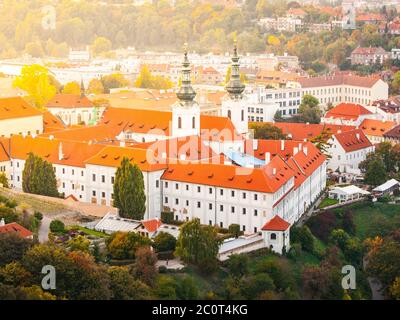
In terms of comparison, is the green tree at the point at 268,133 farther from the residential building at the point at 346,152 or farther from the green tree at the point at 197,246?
the green tree at the point at 197,246

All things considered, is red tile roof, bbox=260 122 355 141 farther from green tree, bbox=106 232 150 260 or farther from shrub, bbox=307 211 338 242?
green tree, bbox=106 232 150 260

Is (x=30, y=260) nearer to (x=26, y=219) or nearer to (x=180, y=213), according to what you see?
(x=26, y=219)

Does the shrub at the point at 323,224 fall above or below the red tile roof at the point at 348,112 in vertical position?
below

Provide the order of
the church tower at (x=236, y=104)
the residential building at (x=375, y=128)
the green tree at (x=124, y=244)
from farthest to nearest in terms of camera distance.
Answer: the residential building at (x=375, y=128) < the church tower at (x=236, y=104) < the green tree at (x=124, y=244)

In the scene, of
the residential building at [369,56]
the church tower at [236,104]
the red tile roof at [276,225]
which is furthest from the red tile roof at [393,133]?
the residential building at [369,56]

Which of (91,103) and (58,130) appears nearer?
(58,130)

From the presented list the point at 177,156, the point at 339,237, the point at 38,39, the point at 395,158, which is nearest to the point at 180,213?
the point at 177,156
